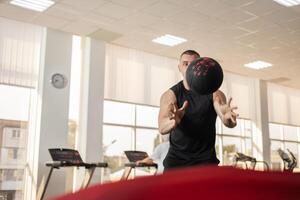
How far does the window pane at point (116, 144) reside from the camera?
8.08 meters

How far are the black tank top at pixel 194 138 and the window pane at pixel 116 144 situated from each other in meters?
5.59

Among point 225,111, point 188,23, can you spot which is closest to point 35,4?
point 188,23

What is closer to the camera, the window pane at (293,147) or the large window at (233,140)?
the large window at (233,140)

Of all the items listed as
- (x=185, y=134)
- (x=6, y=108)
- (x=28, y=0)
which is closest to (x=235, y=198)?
(x=185, y=134)

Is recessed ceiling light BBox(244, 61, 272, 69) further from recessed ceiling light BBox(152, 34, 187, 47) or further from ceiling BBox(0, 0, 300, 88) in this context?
recessed ceiling light BBox(152, 34, 187, 47)

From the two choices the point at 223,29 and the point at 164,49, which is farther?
the point at 164,49

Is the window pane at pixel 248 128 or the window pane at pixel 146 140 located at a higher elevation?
the window pane at pixel 248 128

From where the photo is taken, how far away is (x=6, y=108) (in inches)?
271

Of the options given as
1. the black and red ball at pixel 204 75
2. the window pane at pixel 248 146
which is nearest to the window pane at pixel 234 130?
the window pane at pixel 248 146

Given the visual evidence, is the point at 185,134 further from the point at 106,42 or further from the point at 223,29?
the point at 106,42

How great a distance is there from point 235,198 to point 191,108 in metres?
2.16

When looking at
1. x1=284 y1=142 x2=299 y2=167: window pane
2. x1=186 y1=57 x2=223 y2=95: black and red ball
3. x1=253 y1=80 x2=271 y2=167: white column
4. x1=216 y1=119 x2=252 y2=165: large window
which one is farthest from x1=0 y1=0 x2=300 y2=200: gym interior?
x1=186 y1=57 x2=223 y2=95: black and red ball

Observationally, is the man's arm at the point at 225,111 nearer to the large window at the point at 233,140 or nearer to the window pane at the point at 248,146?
the large window at the point at 233,140

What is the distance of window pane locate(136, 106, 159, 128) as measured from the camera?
8.95 meters
